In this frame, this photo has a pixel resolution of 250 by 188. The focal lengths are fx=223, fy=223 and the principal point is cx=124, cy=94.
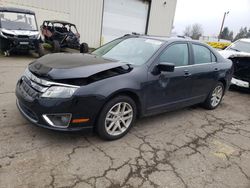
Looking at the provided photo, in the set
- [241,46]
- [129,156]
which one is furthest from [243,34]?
[129,156]

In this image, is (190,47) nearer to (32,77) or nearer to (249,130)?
(249,130)

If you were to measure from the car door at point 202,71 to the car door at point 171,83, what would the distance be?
200 mm

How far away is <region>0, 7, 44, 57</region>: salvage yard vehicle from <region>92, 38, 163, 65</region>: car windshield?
20.6 feet

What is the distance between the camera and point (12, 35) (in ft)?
29.6

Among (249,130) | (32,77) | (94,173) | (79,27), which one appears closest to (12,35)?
(79,27)

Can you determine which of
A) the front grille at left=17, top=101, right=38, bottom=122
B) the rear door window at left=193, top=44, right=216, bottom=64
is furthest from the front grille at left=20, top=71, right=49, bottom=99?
the rear door window at left=193, top=44, right=216, bottom=64

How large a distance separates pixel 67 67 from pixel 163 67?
1.43 m

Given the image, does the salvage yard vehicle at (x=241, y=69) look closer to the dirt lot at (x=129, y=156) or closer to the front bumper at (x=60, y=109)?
the dirt lot at (x=129, y=156)

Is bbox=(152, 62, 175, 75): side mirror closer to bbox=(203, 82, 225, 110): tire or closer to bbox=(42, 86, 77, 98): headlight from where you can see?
bbox=(42, 86, 77, 98): headlight

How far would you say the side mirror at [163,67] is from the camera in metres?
3.36

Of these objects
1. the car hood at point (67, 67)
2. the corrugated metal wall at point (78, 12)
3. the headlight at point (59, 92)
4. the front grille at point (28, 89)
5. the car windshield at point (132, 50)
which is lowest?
the front grille at point (28, 89)

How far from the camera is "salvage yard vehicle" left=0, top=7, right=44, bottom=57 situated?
9031mm

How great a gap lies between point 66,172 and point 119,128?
41.9 inches

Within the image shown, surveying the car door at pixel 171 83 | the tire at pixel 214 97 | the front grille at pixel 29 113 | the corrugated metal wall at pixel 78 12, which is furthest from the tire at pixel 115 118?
the corrugated metal wall at pixel 78 12
